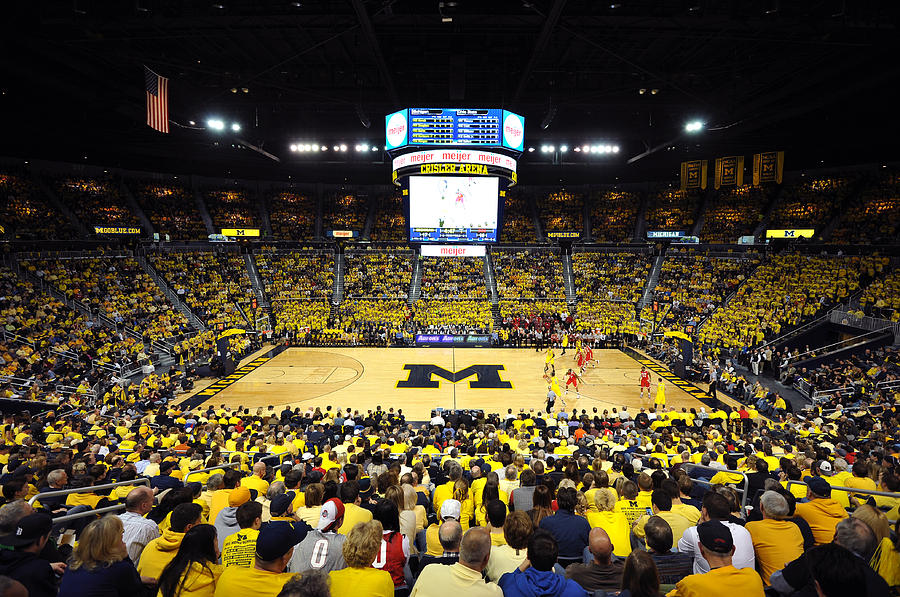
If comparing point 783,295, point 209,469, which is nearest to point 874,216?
point 783,295

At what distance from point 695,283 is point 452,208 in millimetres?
24525

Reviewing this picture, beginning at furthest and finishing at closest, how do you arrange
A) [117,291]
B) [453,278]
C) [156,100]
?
[453,278] < [117,291] < [156,100]

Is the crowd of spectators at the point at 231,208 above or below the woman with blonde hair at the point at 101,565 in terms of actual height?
above

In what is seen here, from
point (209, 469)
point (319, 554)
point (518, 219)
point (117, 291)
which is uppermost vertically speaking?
point (518, 219)

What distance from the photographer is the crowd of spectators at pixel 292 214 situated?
44375mm

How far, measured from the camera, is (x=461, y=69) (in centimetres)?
1778

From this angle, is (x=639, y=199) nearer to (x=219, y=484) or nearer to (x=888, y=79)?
(x=888, y=79)

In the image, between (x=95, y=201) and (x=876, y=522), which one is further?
(x=95, y=201)

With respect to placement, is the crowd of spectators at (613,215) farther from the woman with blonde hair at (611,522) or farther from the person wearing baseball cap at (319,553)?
the person wearing baseball cap at (319,553)

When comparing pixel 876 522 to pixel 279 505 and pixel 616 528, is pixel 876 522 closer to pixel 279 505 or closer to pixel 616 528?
pixel 616 528

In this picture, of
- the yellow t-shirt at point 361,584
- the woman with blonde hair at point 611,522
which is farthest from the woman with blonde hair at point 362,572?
the woman with blonde hair at point 611,522

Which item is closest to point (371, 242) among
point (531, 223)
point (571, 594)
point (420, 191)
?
point (531, 223)

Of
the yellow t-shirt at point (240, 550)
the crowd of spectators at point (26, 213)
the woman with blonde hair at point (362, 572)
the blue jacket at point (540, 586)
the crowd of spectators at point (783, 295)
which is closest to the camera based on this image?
the blue jacket at point (540, 586)

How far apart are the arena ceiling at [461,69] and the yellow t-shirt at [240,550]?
13.4m
